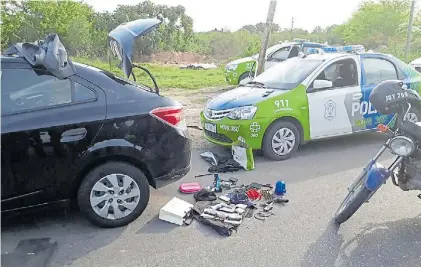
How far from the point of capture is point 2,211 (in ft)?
11.4

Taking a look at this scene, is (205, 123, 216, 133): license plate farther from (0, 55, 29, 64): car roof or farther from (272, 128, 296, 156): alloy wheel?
(0, 55, 29, 64): car roof

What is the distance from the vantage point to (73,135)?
3588 millimetres

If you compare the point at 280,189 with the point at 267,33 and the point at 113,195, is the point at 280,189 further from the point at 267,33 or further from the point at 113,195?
the point at 267,33

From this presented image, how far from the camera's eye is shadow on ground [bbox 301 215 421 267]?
319 cm

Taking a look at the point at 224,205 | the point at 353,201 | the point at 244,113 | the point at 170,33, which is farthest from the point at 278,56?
the point at 170,33

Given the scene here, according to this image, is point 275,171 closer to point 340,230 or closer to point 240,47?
point 340,230

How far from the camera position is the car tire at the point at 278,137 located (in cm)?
593

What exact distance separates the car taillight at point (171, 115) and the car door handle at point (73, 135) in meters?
0.67

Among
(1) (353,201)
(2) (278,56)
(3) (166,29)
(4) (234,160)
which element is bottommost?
(4) (234,160)

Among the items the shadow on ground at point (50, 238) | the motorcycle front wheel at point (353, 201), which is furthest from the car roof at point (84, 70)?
the motorcycle front wheel at point (353, 201)

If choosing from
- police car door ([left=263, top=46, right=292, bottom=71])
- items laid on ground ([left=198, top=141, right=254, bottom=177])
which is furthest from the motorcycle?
police car door ([left=263, top=46, right=292, bottom=71])

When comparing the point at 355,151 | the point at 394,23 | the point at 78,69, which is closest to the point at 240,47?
the point at 394,23

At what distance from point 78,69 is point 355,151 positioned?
4569 millimetres

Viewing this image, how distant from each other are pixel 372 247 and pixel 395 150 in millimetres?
879
